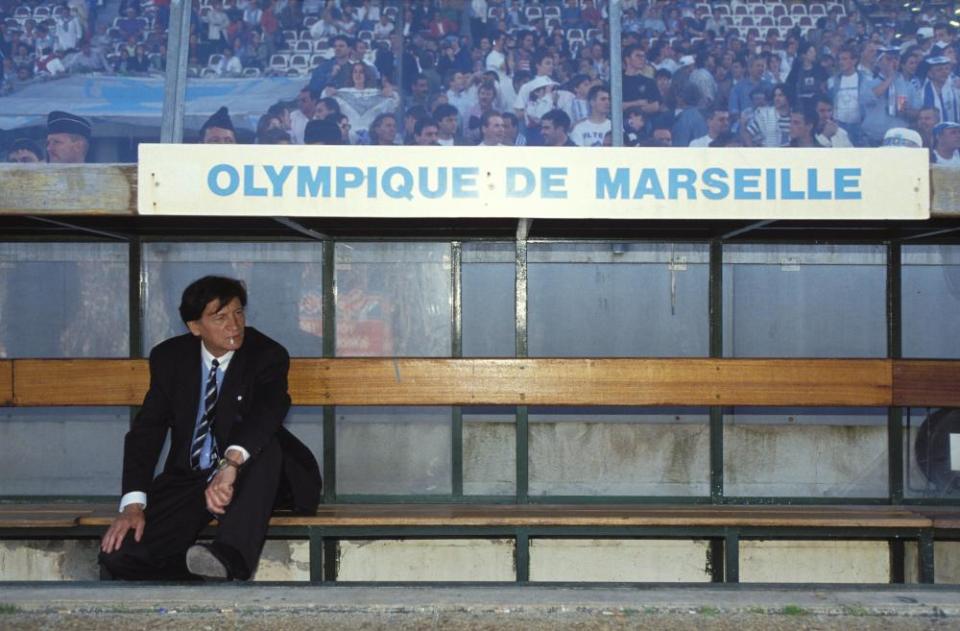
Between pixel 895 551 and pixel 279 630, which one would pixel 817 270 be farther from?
pixel 279 630

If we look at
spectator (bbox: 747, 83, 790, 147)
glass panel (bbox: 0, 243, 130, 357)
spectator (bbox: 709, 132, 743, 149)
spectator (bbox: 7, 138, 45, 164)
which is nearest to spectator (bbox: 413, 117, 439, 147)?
spectator (bbox: 709, 132, 743, 149)

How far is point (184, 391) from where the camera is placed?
4199 millimetres

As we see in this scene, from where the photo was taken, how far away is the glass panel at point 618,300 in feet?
18.5

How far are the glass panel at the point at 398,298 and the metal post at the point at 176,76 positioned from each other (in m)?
2.09

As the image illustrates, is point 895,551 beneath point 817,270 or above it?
beneath

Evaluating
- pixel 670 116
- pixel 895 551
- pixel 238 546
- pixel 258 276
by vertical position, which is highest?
pixel 670 116

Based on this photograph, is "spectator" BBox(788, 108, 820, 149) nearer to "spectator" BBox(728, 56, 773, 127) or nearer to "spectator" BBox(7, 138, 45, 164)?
"spectator" BBox(728, 56, 773, 127)

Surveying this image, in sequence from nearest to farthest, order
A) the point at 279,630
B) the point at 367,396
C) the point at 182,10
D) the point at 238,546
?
the point at 279,630 < the point at 238,546 < the point at 367,396 < the point at 182,10

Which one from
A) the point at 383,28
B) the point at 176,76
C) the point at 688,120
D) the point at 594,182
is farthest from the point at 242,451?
the point at 383,28

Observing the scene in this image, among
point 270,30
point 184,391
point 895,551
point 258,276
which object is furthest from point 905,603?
point 270,30

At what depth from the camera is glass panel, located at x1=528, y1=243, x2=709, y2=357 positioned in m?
5.63

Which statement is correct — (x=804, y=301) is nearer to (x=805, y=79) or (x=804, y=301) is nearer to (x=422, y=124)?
(x=422, y=124)

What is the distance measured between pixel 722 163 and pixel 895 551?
2450 mm

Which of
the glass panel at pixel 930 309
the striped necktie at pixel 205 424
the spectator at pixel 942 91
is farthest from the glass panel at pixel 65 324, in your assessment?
the spectator at pixel 942 91
